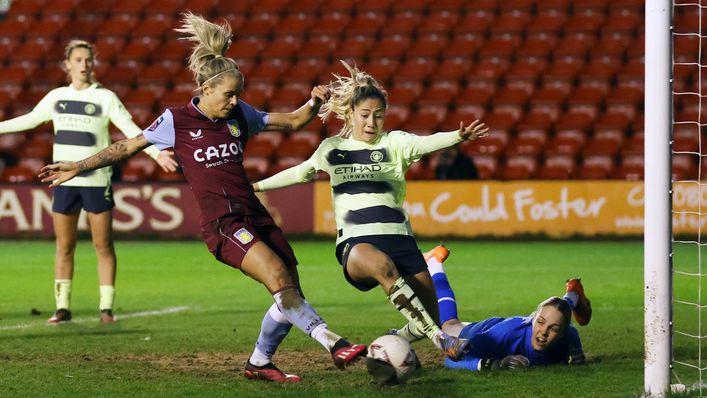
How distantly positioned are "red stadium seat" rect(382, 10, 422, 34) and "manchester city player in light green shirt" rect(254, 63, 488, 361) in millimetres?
15353

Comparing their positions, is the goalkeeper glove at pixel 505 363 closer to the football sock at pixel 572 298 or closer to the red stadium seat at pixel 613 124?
the football sock at pixel 572 298

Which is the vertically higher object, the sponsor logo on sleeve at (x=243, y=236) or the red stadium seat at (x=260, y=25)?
the red stadium seat at (x=260, y=25)

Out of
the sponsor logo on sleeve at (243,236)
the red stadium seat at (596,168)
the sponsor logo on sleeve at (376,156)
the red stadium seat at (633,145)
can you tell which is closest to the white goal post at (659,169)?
the sponsor logo on sleeve at (376,156)

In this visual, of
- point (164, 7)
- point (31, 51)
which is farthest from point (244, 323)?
point (164, 7)

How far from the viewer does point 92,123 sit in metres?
9.17

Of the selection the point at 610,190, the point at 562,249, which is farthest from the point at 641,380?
the point at 610,190

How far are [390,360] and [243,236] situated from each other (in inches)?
39.4

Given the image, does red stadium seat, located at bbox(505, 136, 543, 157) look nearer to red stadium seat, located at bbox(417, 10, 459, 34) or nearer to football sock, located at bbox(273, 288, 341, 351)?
red stadium seat, located at bbox(417, 10, 459, 34)

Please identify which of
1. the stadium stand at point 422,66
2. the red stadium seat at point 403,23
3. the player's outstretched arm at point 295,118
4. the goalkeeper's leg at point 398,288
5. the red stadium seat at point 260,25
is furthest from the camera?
the red stadium seat at point 260,25

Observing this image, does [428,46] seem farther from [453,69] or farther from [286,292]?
[286,292]

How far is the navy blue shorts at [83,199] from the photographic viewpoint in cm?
906

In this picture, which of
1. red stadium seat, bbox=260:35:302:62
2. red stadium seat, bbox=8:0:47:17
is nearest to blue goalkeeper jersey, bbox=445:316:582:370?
red stadium seat, bbox=260:35:302:62

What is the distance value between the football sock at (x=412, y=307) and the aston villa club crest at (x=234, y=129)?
1176 mm

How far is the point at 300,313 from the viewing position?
5.82m
